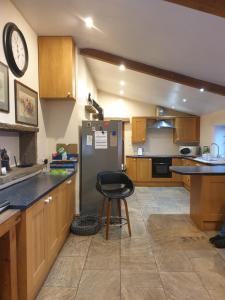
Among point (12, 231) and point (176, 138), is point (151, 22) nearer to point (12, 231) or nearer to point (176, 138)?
point (12, 231)

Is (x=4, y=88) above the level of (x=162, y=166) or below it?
above

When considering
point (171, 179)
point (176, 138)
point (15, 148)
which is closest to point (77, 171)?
point (15, 148)

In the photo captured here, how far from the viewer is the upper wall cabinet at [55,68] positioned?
11.1 ft

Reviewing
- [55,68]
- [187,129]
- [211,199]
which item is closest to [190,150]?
[187,129]

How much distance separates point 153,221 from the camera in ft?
12.3

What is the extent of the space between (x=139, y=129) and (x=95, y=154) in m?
3.43

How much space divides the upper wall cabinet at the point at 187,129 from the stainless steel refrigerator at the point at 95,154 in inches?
141

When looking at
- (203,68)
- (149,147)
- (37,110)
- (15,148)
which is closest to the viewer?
(15,148)

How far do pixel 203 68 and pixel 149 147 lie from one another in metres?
3.91

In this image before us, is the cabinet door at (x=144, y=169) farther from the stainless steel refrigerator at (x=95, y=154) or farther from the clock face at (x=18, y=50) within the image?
the clock face at (x=18, y=50)

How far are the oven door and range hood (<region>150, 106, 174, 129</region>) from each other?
1.14 metres

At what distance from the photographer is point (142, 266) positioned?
241cm

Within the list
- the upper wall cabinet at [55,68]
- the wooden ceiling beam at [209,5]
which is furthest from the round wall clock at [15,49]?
the wooden ceiling beam at [209,5]

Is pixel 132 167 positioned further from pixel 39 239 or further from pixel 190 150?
pixel 39 239
